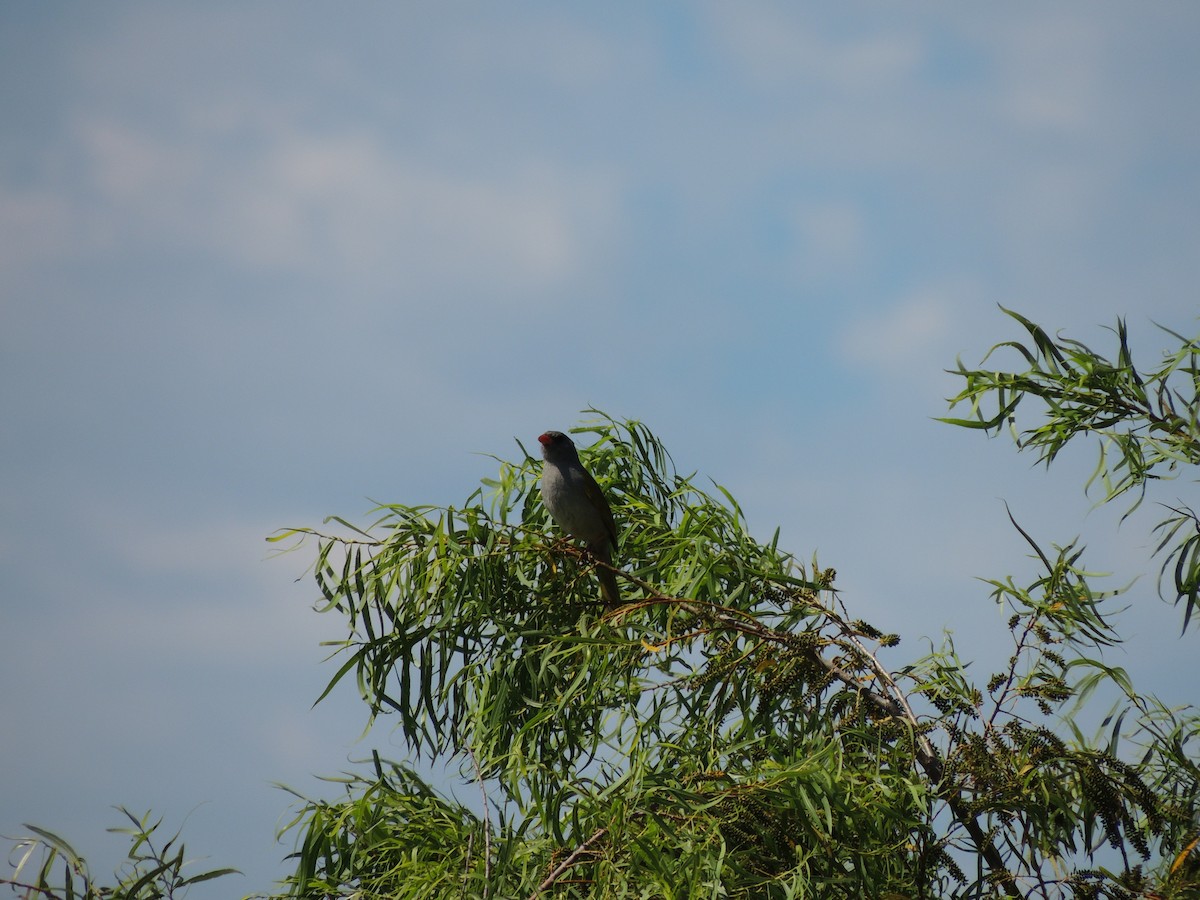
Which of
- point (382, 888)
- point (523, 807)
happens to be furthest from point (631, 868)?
point (382, 888)

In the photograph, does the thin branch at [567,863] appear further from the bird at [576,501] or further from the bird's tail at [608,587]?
the bird at [576,501]

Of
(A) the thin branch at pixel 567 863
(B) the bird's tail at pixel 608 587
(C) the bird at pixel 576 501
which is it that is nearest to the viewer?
(A) the thin branch at pixel 567 863

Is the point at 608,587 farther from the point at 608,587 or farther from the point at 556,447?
the point at 556,447

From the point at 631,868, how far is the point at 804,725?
913mm

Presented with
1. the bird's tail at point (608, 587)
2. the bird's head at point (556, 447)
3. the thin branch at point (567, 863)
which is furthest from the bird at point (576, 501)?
the thin branch at point (567, 863)

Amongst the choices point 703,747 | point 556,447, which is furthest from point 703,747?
point 556,447

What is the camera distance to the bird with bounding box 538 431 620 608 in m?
4.50

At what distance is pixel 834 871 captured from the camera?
2.99m

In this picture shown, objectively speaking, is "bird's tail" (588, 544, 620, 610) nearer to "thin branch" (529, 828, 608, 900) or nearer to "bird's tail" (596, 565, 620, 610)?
"bird's tail" (596, 565, 620, 610)

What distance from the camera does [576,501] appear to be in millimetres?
4551

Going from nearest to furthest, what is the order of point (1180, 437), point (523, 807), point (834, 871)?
point (834, 871) < point (523, 807) < point (1180, 437)

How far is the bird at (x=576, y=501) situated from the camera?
4500 mm

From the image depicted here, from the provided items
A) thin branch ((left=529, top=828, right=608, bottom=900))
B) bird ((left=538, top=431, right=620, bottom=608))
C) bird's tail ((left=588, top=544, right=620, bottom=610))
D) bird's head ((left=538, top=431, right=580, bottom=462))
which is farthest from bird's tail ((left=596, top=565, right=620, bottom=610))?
thin branch ((left=529, top=828, right=608, bottom=900))

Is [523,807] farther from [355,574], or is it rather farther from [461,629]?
[355,574]
